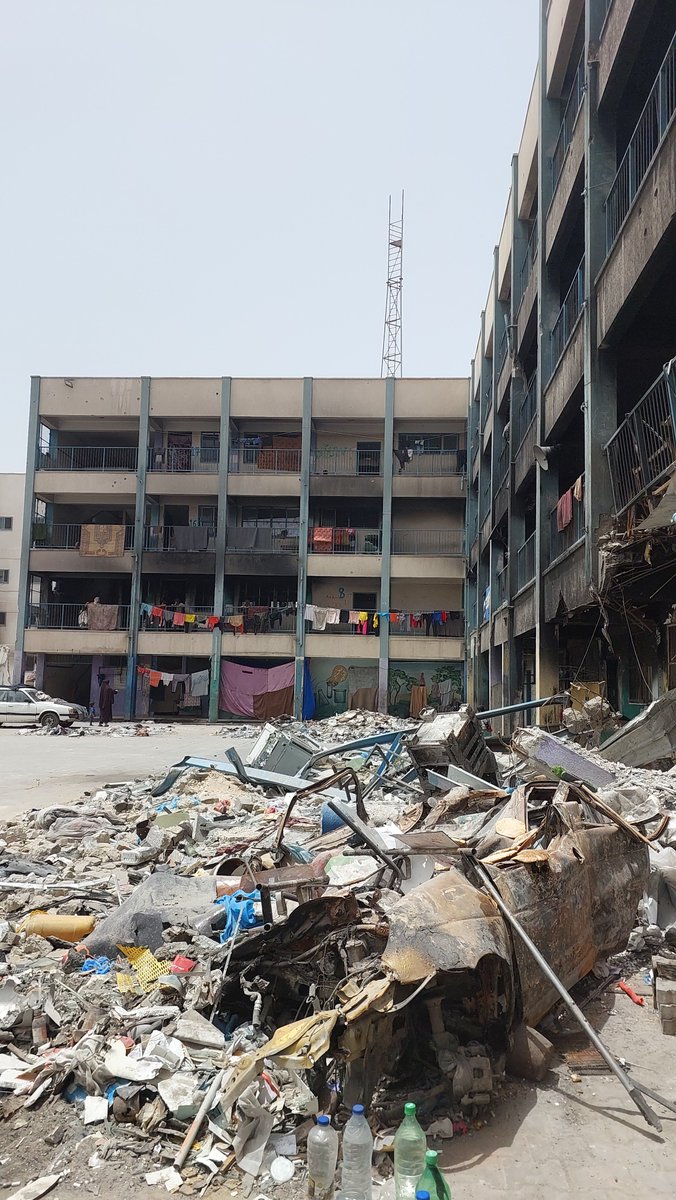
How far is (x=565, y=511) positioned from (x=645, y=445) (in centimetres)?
452

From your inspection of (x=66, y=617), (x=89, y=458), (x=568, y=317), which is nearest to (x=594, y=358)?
(x=568, y=317)

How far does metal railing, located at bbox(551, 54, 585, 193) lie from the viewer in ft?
47.3

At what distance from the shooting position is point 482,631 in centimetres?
2808

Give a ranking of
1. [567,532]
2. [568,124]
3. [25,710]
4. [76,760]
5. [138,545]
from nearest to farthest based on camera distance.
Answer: [567,532], [568,124], [76,760], [25,710], [138,545]

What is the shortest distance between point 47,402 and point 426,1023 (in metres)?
36.9

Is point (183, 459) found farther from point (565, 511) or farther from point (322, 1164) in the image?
point (322, 1164)

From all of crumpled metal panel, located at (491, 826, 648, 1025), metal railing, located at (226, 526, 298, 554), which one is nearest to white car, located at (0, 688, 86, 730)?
metal railing, located at (226, 526, 298, 554)

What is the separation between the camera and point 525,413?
19.1 meters

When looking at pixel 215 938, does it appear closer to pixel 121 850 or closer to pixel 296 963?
pixel 296 963

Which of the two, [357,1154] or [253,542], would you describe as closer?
[357,1154]

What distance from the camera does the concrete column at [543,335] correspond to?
1547 cm

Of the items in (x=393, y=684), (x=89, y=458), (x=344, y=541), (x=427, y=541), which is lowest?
(x=393, y=684)

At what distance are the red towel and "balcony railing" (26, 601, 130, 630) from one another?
80.2 ft

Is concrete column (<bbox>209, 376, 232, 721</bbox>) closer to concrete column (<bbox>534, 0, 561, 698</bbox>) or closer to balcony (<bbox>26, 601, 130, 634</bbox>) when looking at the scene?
balcony (<bbox>26, 601, 130, 634</bbox>)
